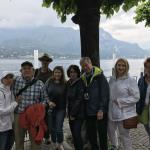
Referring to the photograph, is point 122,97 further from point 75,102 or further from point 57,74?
point 57,74

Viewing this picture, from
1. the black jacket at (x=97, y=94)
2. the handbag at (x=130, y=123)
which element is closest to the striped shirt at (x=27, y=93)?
the black jacket at (x=97, y=94)

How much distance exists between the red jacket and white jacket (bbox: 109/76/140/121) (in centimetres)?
128

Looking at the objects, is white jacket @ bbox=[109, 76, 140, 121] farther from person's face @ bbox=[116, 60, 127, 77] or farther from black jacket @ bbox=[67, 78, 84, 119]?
black jacket @ bbox=[67, 78, 84, 119]

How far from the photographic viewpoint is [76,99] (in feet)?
23.4

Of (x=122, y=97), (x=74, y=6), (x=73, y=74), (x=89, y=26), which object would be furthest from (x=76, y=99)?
(x=74, y=6)

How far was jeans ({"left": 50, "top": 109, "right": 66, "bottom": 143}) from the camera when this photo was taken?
7605 mm

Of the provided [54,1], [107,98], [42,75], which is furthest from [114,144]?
[54,1]

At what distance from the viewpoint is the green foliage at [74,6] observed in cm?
937

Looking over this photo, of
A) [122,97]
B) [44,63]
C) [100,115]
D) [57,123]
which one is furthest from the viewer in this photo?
[44,63]

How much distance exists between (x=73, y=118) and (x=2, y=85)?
5.05 ft

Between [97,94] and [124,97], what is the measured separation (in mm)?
501

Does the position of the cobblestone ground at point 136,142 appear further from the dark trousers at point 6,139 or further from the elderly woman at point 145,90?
the dark trousers at point 6,139

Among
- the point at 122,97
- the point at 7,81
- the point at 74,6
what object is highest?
the point at 74,6

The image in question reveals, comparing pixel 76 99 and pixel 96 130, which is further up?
pixel 76 99
